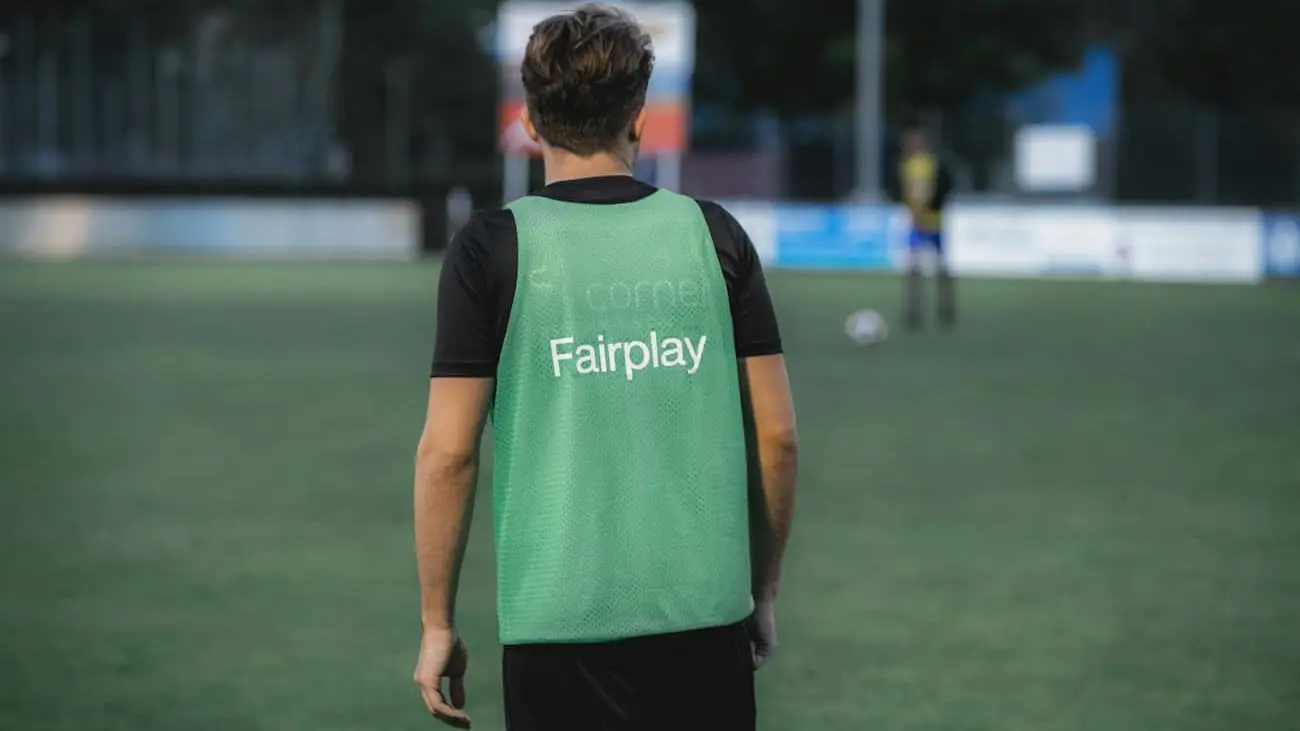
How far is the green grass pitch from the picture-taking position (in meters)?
6.56

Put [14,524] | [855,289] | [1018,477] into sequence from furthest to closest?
[855,289]
[1018,477]
[14,524]

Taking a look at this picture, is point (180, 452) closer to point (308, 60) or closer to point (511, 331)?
point (511, 331)

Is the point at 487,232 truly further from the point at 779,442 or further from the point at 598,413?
the point at 779,442

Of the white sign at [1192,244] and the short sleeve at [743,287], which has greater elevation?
the short sleeve at [743,287]

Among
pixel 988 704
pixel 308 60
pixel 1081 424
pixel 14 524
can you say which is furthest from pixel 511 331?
pixel 308 60

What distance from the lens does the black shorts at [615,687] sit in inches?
136

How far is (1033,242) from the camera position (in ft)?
121

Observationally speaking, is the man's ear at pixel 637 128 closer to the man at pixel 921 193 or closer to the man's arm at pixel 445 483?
the man's arm at pixel 445 483

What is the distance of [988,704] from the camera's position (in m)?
6.45

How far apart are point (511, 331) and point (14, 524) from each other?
22.4ft

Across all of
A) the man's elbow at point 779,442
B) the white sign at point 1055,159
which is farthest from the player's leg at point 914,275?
the man's elbow at point 779,442

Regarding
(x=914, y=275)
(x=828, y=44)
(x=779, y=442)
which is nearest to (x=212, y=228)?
(x=828, y=44)

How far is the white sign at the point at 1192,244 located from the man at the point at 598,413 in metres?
32.1

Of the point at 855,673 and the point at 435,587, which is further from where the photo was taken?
the point at 855,673
